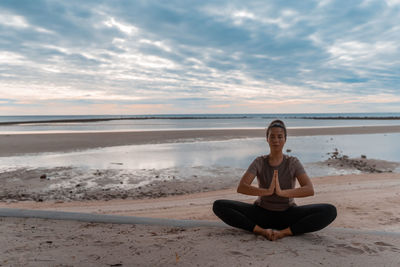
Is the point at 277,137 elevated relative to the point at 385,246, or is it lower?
elevated

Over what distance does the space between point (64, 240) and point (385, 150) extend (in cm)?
2053

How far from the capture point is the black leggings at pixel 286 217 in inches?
169

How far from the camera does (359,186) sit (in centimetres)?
929

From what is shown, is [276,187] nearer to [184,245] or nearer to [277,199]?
[277,199]

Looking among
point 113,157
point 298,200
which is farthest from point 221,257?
point 113,157

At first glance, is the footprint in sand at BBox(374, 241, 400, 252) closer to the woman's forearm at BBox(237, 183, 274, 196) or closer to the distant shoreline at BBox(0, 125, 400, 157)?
the woman's forearm at BBox(237, 183, 274, 196)

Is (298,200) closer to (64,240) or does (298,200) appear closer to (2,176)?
(64,240)

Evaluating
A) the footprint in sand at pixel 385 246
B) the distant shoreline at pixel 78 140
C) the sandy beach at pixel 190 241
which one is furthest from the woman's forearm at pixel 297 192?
the distant shoreline at pixel 78 140

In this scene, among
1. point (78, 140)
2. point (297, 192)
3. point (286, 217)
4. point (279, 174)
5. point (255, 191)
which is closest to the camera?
point (297, 192)

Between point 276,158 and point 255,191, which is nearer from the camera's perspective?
point 255,191

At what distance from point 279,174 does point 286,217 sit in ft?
2.18

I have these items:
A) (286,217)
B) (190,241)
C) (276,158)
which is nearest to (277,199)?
(286,217)

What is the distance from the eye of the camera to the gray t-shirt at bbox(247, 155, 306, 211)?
4.14 meters

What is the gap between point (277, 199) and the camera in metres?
4.25
